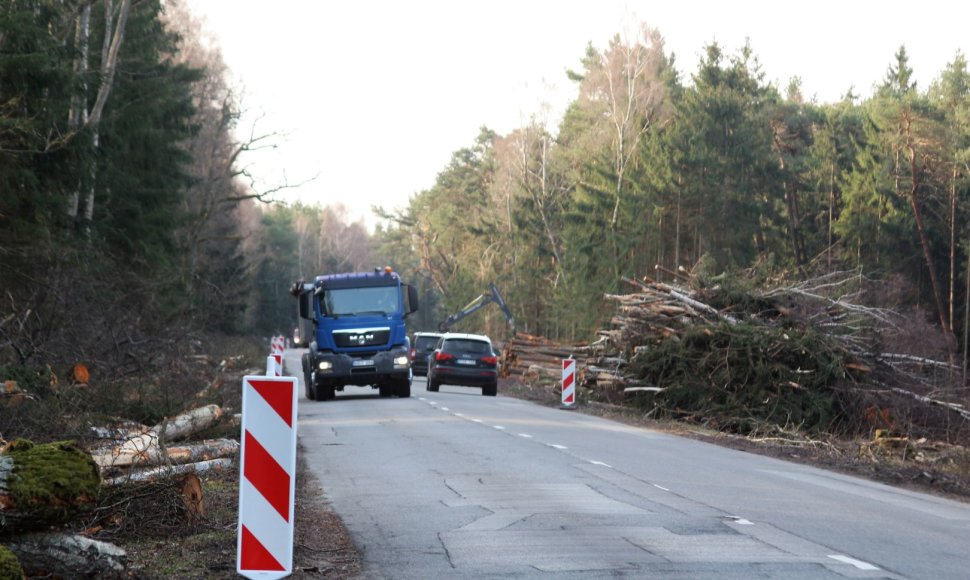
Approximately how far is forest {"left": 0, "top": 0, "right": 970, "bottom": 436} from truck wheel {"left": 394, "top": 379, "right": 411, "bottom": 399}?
5.72 meters

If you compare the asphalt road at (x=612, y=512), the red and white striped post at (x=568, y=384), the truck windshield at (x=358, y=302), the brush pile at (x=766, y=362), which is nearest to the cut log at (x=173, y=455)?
the asphalt road at (x=612, y=512)

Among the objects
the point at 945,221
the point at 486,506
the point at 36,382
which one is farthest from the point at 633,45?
the point at 486,506

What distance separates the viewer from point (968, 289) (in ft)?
172

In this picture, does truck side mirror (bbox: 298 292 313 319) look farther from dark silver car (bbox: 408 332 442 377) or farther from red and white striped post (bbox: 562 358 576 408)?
dark silver car (bbox: 408 332 442 377)

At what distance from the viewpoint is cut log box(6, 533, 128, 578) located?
692 centimetres

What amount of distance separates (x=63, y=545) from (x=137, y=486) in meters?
2.33

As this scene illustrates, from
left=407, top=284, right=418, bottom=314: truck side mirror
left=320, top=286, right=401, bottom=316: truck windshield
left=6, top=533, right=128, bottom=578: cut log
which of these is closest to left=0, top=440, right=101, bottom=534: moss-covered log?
left=6, top=533, right=128, bottom=578: cut log

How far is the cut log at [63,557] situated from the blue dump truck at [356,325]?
77.5ft

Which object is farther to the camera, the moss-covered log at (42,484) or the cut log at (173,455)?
the cut log at (173,455)

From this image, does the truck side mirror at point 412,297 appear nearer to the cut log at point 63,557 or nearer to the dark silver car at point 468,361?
the dark silver car at point 468,361

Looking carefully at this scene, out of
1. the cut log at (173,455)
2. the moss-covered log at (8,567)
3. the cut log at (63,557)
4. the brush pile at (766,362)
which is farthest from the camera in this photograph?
the brush pile at (766,362)

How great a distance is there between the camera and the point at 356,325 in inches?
1223

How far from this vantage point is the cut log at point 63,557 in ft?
22.7

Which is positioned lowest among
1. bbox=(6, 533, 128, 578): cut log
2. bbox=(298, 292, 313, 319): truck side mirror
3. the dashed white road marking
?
the dashed white road marking
